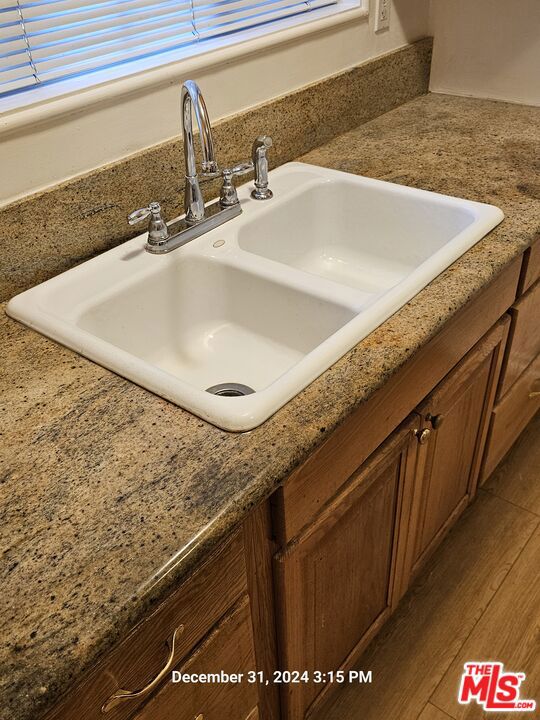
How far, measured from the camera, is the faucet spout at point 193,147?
3.45 feet

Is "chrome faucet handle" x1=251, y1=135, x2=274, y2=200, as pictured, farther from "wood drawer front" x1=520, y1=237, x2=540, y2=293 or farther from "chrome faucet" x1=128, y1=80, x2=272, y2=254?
"wood drawer front" x1=520, y1=237, x2=540, y2=293

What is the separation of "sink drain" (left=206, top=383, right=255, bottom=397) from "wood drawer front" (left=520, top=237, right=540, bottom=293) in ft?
2.03

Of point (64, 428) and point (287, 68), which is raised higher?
point (287, 68)

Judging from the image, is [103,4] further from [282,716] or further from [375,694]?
[375,694]

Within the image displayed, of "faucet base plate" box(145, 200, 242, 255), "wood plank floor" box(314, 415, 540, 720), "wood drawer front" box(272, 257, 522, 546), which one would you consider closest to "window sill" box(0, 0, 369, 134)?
"faucet base plate" box(145, 200, 242, 255)

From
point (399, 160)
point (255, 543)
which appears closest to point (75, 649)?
point (255, 543)

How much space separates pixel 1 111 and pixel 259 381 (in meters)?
0.59

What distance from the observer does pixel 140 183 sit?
124cm

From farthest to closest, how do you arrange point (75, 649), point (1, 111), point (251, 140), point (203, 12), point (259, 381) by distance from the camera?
point (251, 140), point (203, 12), point (259, 381), point (1, 111), point (75, 649)

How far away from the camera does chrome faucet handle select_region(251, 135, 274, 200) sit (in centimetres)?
129

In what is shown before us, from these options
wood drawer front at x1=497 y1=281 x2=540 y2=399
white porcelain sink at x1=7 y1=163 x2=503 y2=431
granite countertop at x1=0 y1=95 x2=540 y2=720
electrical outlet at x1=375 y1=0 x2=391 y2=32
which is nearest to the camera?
granite countertop at x1=0 y1=95 x2=540 y2=720

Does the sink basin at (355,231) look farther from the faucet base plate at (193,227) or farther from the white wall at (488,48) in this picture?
the white wall at (488,48)

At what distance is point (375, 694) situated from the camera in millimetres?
1417

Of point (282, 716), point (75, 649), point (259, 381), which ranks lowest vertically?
point (282, 716)
